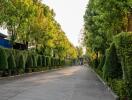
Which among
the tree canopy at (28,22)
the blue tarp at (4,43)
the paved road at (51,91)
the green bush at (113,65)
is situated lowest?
the paved road at (51,91)

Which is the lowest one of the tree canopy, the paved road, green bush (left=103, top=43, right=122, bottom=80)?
the paved road

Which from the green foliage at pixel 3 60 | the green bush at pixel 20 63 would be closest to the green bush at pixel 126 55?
the green foliage at pixel 3 60

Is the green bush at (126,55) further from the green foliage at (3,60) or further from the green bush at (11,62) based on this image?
the green bush at (11,62)

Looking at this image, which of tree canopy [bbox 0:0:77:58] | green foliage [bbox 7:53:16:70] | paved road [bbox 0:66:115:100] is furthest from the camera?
tree canopy [bbox 0:0:77:58]

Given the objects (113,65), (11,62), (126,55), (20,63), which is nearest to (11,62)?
(11,62)

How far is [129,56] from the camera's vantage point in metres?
15.5

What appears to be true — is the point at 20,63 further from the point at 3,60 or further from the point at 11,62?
the point at 3,60

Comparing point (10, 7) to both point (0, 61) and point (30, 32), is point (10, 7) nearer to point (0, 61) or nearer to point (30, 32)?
point (0, 61)

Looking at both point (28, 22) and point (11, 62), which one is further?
point (28, 22)

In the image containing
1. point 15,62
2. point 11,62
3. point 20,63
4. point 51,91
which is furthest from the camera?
point 20,63

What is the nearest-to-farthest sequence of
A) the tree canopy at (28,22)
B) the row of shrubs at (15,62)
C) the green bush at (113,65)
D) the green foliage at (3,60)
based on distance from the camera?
the green bush at (113,65)
the green foliage at (3,60)
the row of shrubs at (15,62)
the tree canopy at (28,22)

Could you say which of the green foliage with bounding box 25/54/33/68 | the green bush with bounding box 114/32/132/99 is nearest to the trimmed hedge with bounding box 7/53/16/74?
the green foliage with bounding box 25/54/33/68

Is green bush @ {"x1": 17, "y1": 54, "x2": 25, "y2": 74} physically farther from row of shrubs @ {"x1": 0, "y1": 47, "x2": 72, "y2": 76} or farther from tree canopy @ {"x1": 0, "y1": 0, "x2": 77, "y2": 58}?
tree canopy @ {"x1": 0, "y1": 0, "x2": 77, "y2": 58}

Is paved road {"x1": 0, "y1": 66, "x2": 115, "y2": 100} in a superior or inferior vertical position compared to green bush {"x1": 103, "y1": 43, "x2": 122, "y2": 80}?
inferior
